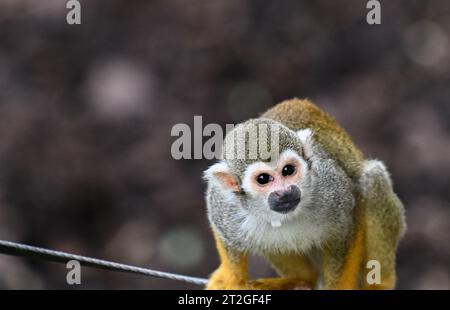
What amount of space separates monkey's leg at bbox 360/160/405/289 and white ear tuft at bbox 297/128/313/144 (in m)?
0.56

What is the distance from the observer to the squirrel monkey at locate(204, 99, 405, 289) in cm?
472

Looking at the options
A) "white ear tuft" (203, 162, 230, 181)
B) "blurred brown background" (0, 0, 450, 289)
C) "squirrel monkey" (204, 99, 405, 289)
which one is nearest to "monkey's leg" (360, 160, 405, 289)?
"squirrel monkey" (204, 99, 405, 289)

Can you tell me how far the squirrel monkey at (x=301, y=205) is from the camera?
472 centimetres

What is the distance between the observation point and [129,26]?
1093 cm

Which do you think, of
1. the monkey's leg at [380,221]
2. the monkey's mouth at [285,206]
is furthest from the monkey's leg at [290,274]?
the monkey's mouth at [285,206]

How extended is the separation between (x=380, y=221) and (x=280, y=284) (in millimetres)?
799

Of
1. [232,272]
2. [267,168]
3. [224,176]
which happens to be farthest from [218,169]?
[232,272]

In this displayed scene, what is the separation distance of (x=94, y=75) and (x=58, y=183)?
5.21 feet

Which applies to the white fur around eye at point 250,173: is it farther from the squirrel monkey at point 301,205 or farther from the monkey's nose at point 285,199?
the monkey's nose at point 285,199

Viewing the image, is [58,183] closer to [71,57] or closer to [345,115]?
[71,57]

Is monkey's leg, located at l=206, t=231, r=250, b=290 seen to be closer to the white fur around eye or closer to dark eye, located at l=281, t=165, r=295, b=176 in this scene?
the white fur around eye

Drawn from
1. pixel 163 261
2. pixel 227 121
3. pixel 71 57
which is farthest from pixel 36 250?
pixel 71 57

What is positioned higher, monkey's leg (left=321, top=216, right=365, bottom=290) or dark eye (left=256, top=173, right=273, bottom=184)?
dark eye (left=256, top=173, right=273, bottom=184)

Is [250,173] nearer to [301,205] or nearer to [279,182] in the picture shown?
[279,182]
